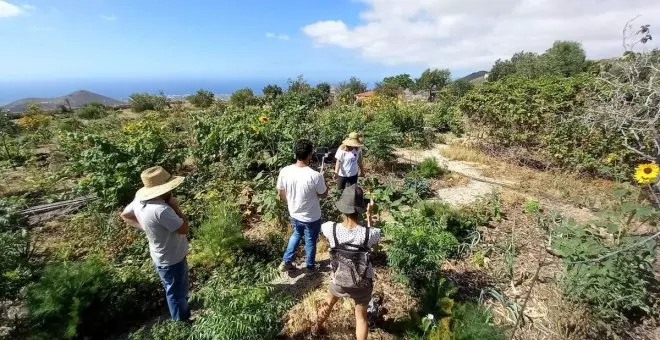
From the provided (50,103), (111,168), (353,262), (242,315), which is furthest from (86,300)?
(50,103)

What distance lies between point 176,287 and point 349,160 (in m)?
3.34

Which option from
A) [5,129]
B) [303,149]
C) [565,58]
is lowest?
[5,129]

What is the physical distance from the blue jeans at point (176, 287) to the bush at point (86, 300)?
0.59 m

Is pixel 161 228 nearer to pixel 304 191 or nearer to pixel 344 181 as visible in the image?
pixel 304 191

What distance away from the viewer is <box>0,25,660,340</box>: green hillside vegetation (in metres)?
3.04

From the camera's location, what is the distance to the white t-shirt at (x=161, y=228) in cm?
302

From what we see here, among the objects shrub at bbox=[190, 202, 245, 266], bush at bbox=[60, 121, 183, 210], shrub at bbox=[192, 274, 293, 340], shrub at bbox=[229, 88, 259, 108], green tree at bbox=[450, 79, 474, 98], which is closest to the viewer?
shrub at bbox=[192, 274, 293, 340]

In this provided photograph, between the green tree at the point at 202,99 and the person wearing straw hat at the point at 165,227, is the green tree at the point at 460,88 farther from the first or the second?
the person wearing straw hat at the point at 165,227

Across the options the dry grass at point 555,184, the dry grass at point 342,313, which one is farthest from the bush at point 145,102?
the dry grass at point 342,313

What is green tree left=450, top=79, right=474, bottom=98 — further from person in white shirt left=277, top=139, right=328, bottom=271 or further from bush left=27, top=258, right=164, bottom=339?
bush left=27, top=258, right=164, bottom=339

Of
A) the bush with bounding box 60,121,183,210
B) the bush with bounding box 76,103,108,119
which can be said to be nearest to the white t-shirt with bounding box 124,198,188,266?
the bush with bounding box 60,121,183,210

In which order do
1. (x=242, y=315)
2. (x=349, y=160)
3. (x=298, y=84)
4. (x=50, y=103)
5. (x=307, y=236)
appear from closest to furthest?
(x=242, y=315) < (x=307, y=236) < (x=349, y=160) < (x=298, y=84) < (x=50, y=103)

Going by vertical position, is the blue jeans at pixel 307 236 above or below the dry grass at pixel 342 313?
above

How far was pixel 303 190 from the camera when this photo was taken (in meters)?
3.73
